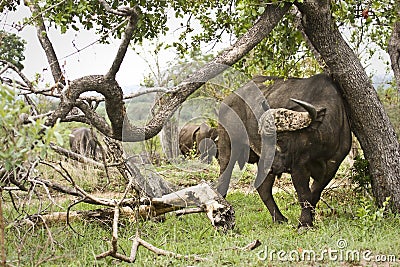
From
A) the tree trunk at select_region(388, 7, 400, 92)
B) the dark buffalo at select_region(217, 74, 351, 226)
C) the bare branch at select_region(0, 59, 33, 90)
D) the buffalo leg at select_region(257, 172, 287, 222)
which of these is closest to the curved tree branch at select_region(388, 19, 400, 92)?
the tree trunk at select_region(388, 7, 400, 92)

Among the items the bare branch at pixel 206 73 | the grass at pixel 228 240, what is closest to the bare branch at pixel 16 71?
the bare branch at pixel 206 73

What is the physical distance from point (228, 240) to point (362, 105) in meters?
2.79

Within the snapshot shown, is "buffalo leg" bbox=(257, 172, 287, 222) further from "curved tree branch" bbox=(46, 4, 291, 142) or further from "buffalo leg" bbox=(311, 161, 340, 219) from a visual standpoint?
"curved tree branch" bbox=(46, 4, 291, 142)

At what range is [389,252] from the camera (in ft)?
17.3

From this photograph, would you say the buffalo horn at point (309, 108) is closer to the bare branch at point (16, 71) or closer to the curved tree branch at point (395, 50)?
the curved tree branch at point (395, 50)

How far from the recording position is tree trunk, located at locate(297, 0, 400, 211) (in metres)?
7.41

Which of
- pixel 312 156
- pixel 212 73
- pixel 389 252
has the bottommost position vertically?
pixel 389 252

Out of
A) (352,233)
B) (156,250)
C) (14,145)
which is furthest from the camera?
(352,233)

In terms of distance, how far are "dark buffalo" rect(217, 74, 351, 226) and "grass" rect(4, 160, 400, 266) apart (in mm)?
405

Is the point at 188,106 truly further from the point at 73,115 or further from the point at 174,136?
the point at 174,136

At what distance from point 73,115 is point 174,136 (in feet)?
24.9

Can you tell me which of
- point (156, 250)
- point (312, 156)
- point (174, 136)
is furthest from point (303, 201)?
point (174, 136)

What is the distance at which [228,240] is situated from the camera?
19.9 feet

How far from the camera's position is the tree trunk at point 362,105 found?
7.41 metres
